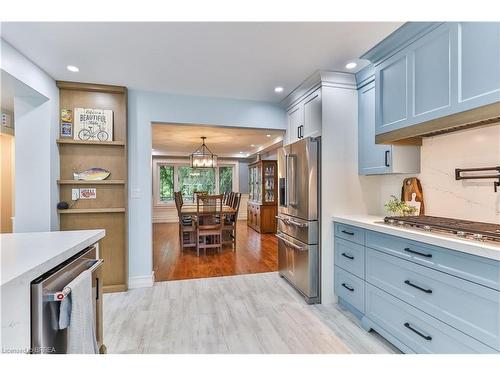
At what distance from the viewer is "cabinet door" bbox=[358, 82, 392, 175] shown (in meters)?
2.36

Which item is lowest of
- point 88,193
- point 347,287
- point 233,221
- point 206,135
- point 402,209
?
point 347,287

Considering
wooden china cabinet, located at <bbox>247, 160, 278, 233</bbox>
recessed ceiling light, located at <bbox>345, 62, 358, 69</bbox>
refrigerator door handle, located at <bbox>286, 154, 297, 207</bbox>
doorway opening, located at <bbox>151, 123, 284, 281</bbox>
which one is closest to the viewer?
recessed ceiling light, located at <bbox>345, 62, 358, 69</bbox>

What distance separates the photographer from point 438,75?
5.48 ft

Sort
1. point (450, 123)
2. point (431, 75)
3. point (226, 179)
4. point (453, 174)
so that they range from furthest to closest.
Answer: point (226, 179) < point (453, 174) < point (431, 75) < point (450, 123)

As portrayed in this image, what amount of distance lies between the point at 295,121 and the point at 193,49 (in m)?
1.62

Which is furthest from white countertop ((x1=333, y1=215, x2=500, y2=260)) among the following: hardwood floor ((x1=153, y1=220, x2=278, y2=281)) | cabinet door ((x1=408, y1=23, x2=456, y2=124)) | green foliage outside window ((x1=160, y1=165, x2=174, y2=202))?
green foliage outside window ((x1=160, y1=165, x2=174, y2=202))

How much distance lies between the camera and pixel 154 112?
3137 millimetres

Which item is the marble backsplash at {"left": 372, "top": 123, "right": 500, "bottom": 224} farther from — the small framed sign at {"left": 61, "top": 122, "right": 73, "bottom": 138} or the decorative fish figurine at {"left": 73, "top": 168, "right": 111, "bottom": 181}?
the small framed sign at {"left": 61, "top": 122, "right": 73, "bottom": 138}

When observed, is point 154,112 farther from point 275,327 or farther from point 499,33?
point 499,33

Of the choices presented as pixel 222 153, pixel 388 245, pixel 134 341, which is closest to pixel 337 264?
pixel 388 245

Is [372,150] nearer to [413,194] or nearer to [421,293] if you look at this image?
[413,194]

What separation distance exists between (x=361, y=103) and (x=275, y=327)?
236cm

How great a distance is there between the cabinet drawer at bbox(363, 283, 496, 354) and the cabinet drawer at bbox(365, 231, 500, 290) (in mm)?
325

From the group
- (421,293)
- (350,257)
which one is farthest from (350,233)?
(421,293)
